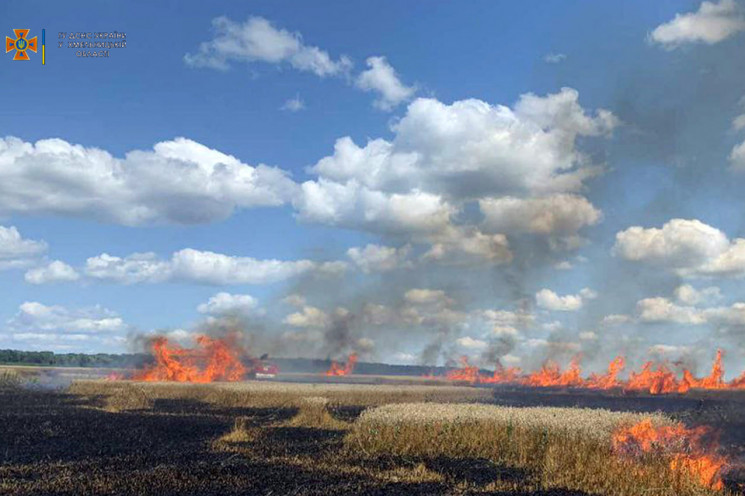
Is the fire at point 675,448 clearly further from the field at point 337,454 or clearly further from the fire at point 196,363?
the fire at point 196,363

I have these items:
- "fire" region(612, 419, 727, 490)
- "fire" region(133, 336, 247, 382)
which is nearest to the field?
"fire" region(612, 419, 727, 490)

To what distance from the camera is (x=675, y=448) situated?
70.9 ft

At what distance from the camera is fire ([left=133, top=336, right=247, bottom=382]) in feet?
245

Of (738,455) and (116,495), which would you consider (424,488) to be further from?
(738,455)

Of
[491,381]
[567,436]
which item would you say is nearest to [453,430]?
[567,436]

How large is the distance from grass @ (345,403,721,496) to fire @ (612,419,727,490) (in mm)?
396

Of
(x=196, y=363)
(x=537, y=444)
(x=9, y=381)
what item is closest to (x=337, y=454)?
(x=537, y=444)

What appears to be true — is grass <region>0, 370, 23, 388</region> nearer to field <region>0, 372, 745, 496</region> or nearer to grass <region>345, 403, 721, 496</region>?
field <region>0, 372, 745, 496</region>

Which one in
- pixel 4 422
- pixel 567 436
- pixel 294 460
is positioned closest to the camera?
pixel 294 460

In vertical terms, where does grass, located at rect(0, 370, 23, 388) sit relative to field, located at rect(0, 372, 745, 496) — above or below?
below

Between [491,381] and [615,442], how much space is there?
83743 millimetres

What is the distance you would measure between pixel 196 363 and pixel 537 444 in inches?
2463

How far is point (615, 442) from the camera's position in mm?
21750

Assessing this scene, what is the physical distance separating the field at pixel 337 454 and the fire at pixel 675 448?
34cm
